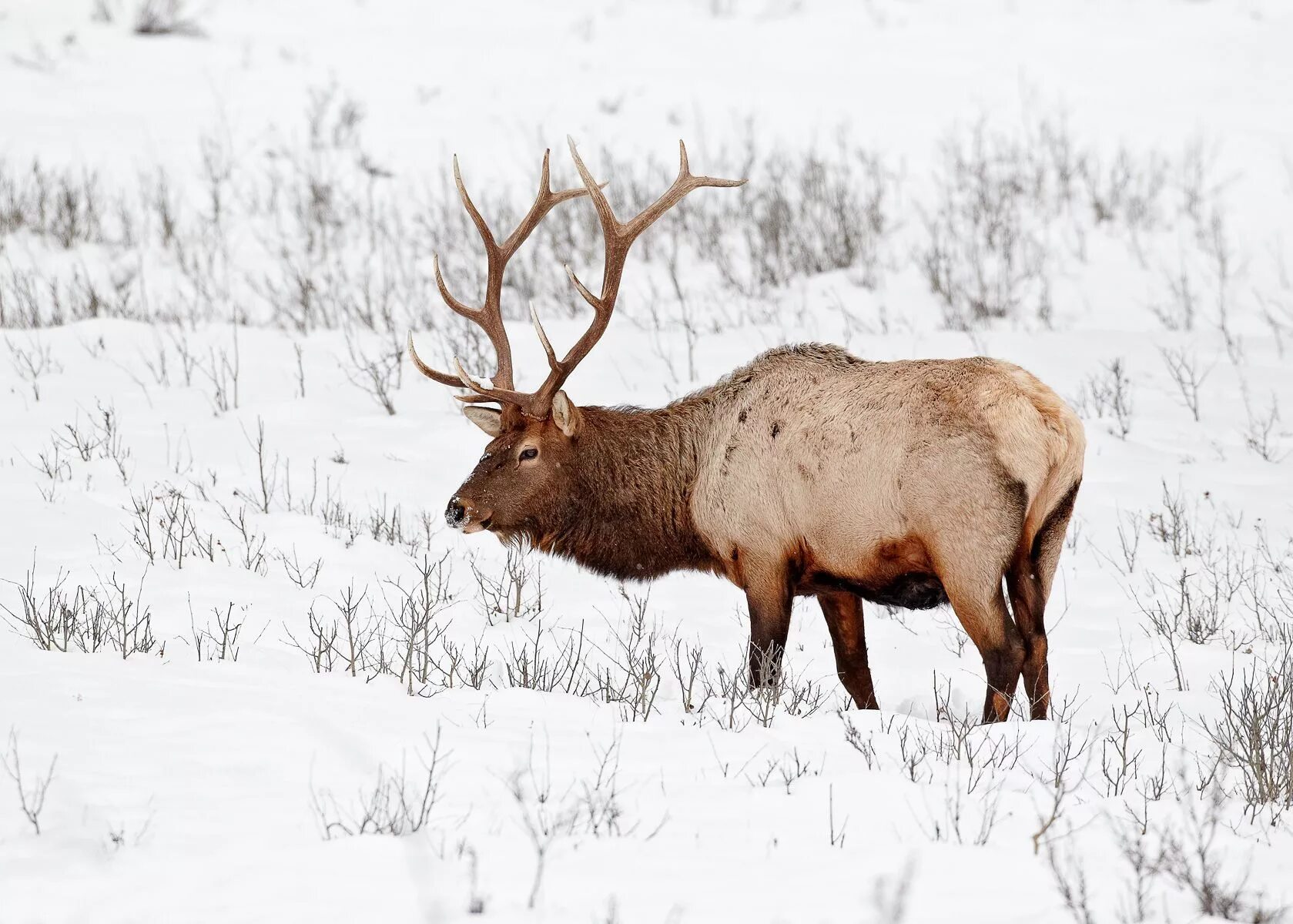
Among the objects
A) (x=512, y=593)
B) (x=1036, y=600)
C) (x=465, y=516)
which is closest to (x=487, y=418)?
(x=465, y=516)

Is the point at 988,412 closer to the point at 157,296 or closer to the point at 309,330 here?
the point at 309,330

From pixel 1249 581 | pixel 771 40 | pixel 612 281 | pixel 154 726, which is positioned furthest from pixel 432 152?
pixel 154 726

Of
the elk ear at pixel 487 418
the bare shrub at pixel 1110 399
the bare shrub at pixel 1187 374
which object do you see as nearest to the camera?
the elk ear at pixel 487 418

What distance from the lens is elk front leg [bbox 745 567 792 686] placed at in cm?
538

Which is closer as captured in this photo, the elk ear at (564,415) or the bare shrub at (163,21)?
the elk ear at (564,415)

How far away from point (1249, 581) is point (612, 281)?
3.40m

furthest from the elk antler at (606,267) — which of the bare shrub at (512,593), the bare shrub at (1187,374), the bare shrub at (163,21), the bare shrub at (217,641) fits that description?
the bare shrub at (163,21)

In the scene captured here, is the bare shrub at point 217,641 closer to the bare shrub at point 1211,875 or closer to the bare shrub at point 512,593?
the bare shrub at point 512,593

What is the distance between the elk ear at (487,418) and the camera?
20.1 feet

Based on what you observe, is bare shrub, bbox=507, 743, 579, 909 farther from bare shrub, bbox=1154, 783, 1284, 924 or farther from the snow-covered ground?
bare shrub, bbox=1154, 783, 1284, 924

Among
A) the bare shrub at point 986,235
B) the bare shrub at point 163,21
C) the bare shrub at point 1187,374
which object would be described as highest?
the bare shrub at point 163,21

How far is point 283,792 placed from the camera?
3.31m

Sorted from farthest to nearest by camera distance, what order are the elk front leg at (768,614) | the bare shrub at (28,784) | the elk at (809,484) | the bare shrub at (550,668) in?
the elk front leg at (768,614), the elk at (809,484), the bare shrub at (550,668), the bare shrub at (28,784)

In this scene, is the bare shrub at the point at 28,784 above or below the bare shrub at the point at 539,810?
above
